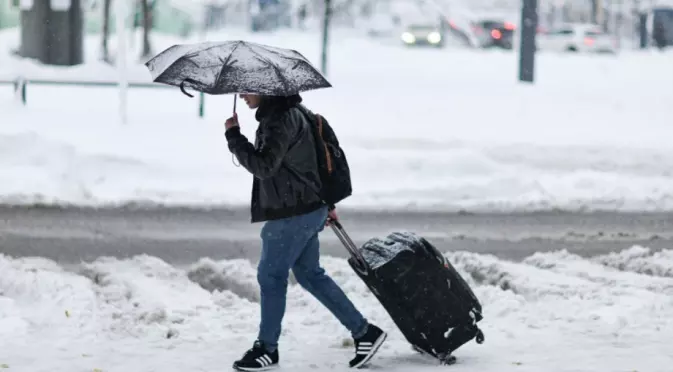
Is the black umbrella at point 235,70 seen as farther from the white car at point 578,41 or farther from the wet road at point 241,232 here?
the white car at point 578,41

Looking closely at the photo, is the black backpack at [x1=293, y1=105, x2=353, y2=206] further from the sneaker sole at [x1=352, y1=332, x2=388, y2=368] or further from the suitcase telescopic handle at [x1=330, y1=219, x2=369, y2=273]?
the sneaker sole at [x1=352, y1=332, x2=388, y2=368]

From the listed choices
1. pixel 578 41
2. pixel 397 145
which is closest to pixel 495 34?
pixel 578 41

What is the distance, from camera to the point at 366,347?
6652 mm

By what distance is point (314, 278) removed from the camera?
664 centimetres

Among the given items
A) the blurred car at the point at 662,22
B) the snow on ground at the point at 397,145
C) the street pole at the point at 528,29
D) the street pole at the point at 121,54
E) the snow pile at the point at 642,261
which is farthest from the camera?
the blurred car at the point at 662,22

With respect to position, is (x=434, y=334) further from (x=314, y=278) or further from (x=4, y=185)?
(x=4, y=185)

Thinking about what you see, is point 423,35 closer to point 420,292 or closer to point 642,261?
point 642,261

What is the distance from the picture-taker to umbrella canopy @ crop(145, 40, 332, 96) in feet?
20.2

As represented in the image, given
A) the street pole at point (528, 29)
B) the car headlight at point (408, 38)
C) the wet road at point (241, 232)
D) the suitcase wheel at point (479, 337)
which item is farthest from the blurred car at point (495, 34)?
the suitcase wheel at point (479, 337)

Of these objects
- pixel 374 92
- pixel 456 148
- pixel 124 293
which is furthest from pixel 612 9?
pixel 124 293

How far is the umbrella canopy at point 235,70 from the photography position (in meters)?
6.16

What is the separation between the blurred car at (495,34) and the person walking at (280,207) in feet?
129

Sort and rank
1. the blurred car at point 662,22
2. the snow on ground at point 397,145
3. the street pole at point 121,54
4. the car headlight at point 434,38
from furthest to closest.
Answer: the blurred car at point 662,22 → the car headlight at point 434,38 → the street pole at point 121,54 → the snow on ground at point 397,145

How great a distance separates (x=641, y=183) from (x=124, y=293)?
849cm
